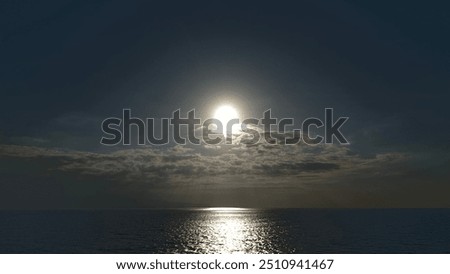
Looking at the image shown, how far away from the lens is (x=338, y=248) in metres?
120

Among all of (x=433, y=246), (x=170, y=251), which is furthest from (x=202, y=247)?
(x=433, y=246)
